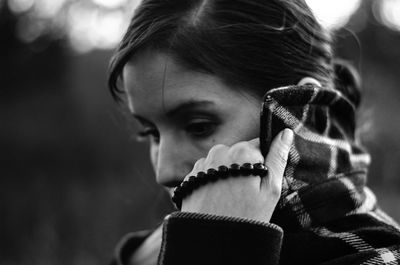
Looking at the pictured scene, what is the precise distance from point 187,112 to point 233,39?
1.04 feet

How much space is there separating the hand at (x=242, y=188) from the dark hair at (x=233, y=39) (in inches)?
11.5

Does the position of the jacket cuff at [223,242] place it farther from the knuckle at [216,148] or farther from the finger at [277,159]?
the knuckle at [216,148]

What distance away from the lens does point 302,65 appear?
1.70 metres

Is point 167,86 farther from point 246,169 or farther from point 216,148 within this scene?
point 246,169

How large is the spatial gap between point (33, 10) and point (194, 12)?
37.7ft

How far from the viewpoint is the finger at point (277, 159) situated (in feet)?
4.15

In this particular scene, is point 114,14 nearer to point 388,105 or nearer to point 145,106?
point 388,105

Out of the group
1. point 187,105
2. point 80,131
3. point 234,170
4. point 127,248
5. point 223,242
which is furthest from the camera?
point 80,131

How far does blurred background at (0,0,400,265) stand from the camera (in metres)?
4.73

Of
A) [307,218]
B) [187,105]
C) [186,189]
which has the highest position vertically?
[187,105]

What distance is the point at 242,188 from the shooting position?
123 cm

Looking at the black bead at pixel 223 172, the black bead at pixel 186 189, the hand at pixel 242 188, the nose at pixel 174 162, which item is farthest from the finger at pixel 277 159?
the nose at pixel 174 162

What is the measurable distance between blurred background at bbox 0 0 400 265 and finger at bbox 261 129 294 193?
798 mm

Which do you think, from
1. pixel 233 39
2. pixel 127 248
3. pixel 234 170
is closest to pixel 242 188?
pixel 234 170
